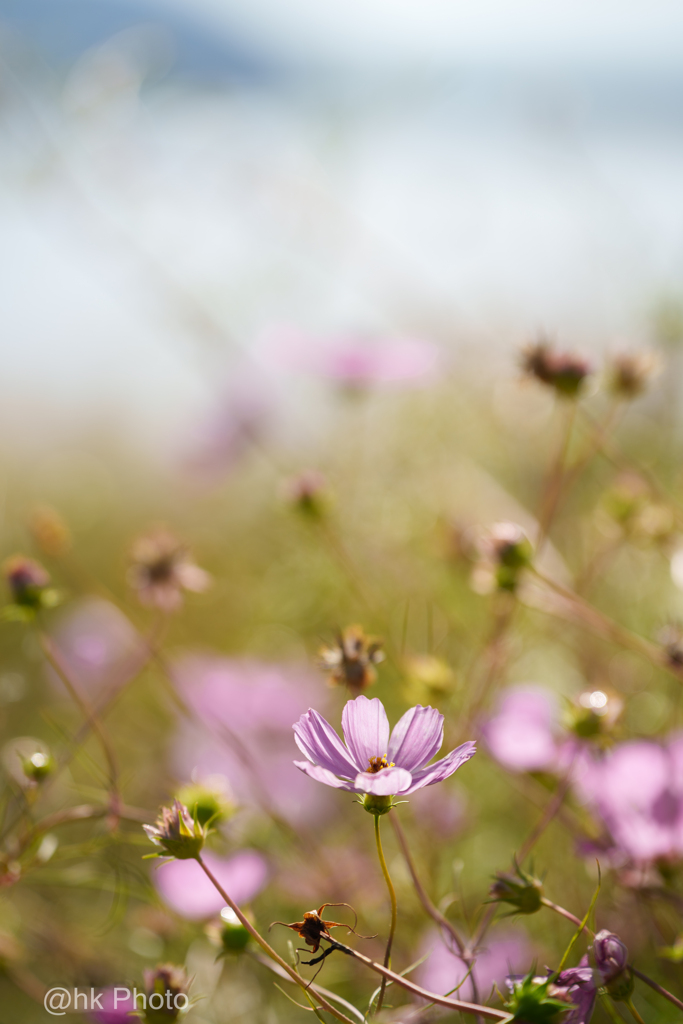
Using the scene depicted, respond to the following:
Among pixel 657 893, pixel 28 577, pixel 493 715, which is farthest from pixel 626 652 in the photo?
pixel 28 577

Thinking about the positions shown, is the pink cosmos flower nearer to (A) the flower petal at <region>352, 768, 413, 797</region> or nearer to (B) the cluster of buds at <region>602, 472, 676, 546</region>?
(A) the flower petal at <region>352, 768, 413, 797</region>

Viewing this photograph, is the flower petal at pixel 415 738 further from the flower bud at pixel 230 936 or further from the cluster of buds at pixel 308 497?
the cluster of buds at pixel 308 497

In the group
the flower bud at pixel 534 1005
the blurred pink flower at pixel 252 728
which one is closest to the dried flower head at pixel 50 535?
the blurred pink flower at pixel 252 728

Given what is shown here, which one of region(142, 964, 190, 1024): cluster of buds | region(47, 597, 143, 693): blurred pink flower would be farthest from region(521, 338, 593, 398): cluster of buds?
region(47, 597, 143, 693): blurred pink flower

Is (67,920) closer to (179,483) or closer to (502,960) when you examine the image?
(502,960)

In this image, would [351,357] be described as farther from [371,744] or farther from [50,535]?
[371,744]

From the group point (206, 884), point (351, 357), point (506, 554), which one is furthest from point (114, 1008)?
point (351, 357)
